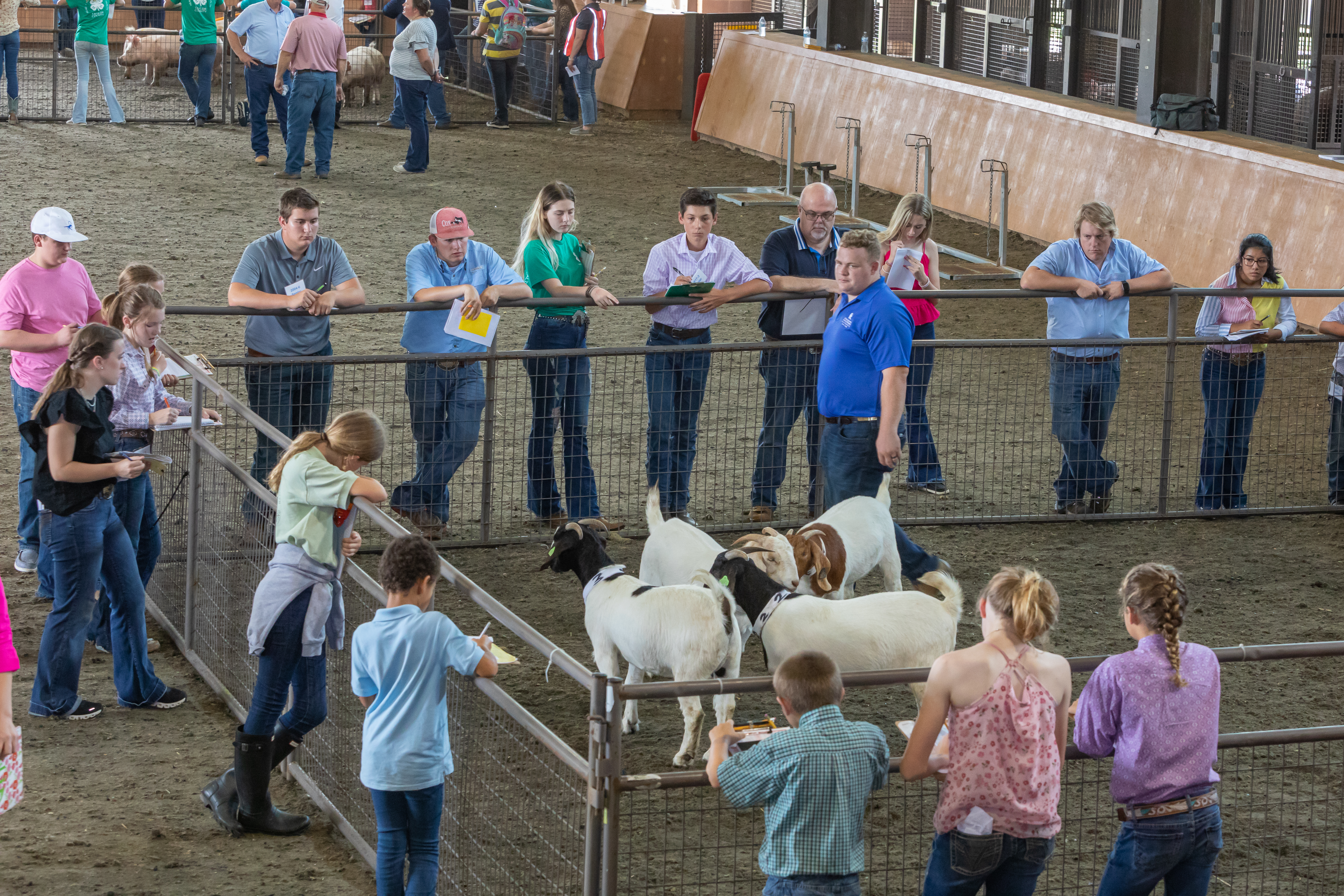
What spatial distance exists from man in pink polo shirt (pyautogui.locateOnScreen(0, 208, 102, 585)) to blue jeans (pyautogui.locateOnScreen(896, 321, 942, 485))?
4784mm

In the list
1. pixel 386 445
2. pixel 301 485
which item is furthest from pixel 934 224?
pixel 301 485

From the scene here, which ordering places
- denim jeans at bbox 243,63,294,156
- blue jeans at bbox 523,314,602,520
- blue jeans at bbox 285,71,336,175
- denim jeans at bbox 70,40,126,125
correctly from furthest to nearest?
1. denim jeans at bbox 70,40,126,125
2. denim jeans at bbox 243,63,294,156
3. blue jeans at bbox 285,71,336,175
4. blue jeans at bbox 523,314,602,520

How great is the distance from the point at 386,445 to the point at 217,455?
3.29 metres

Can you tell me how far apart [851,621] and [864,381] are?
1.71 metres

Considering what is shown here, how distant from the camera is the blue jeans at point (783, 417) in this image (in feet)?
31.4

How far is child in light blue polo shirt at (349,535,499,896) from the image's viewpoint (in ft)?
15.9

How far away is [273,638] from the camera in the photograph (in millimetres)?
5727

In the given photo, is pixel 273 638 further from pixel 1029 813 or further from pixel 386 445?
pixel 386 445

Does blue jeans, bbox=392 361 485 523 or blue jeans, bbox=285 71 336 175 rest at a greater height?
blue jeans, bbox=285 71 336 175

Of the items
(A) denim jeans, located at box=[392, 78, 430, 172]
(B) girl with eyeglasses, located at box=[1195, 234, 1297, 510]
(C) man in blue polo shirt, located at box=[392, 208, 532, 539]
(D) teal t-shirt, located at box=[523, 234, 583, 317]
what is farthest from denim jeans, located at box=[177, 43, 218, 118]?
(B) girl with eyeglasses, located at box=[1195, 234, 1297, 510]

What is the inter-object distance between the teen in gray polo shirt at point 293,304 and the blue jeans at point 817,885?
4.96m

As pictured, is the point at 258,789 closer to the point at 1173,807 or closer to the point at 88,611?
the point at 88,611

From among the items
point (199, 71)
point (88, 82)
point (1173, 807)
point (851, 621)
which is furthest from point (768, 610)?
point (88, 82)

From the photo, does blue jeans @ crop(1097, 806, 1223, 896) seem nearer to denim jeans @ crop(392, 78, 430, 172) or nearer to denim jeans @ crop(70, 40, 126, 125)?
denim jeans @ crop(392, 78, 430, 172)
